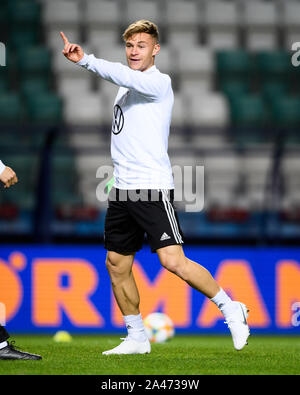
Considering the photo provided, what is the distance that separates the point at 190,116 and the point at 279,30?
2619 millimetres

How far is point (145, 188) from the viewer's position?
196 inches

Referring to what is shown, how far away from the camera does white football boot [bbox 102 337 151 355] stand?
5121 millimetres

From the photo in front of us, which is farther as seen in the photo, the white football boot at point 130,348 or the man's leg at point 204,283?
the white football boot at point 130,348

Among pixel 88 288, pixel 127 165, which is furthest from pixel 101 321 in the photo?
pixel 127 165

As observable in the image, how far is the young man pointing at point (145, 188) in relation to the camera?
490 cm

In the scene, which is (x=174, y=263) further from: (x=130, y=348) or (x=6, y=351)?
(x=6, y=351)

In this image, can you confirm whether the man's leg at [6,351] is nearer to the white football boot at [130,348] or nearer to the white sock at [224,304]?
the white football boot at [130,348]

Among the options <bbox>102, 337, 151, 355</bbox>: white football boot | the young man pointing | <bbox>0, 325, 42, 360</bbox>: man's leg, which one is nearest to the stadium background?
<bbox>102, 337, 151, 355</bbox>: white football boot

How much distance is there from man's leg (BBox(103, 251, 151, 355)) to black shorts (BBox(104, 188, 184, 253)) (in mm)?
75

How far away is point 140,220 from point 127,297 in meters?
0.54

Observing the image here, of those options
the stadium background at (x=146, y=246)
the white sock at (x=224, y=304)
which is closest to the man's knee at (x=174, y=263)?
the white sock at (x=224, y=304)

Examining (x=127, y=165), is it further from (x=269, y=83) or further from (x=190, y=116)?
(x=269, y=83)

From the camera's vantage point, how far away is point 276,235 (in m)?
8.80

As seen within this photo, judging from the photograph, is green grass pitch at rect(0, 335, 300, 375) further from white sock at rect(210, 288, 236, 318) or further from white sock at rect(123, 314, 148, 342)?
white sock at rect(210, 288, 236, 318)
